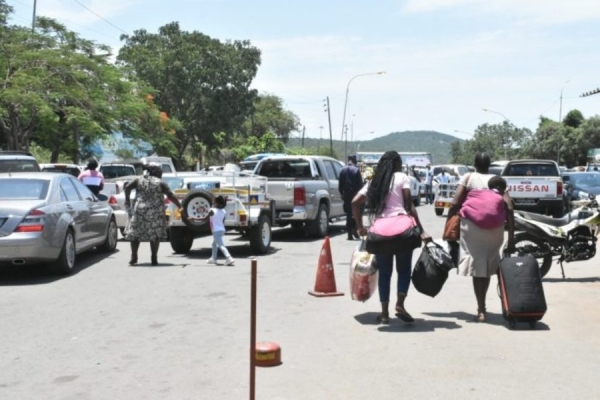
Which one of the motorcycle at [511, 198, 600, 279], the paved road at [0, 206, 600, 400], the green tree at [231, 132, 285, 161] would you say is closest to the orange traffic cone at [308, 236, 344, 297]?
the paved road at [0, 206, 600, 400]

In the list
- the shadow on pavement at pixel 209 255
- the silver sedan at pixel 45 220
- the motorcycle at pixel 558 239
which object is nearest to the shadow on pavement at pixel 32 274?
the silver sedan at pixel 45 220

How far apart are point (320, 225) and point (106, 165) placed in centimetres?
1025

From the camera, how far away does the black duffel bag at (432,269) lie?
8.04 meters

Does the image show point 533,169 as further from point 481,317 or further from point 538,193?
point 481,317

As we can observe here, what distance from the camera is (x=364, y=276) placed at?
26.6ft

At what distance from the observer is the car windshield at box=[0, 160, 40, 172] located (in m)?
16.4

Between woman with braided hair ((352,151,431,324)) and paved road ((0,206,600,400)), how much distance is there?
0.32 m

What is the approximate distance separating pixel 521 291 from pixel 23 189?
7.49m

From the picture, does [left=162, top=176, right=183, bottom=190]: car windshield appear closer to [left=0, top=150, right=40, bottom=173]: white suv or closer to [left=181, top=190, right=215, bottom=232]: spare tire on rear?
[left=0, top=150, right=40, bottom=173]: white suv

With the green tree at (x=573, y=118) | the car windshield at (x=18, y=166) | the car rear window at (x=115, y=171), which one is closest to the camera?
the car windshield at (x=18, y=166)

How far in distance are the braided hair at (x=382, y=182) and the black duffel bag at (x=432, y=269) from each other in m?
0.68

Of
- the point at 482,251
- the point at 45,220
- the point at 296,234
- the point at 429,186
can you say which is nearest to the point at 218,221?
the point at 45,220

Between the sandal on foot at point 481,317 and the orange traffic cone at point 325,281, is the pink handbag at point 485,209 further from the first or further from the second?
the orange traffic cone at point 325,281

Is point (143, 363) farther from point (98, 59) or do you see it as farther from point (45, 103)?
point (98, 59)
